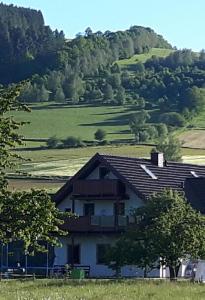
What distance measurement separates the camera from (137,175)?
205 ft

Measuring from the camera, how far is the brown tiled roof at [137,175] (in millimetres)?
61156

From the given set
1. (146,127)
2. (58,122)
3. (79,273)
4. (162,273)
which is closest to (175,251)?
(79,273)

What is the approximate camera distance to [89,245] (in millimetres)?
62875

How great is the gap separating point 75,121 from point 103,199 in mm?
101632

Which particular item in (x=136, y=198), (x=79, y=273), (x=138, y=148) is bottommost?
(x=79, y=273)

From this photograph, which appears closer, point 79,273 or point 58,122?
point 79,273

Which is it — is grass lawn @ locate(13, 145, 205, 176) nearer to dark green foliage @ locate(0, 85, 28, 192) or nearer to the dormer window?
the dormer window

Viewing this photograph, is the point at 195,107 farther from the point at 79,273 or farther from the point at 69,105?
the point at 79,273

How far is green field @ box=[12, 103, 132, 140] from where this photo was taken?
488 ft

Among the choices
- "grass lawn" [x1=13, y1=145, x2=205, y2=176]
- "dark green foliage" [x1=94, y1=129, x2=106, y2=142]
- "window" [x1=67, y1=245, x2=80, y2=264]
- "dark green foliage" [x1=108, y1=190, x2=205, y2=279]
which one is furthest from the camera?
"dark green foliage" [x1=94, y1=129, x2=106, y2=142]

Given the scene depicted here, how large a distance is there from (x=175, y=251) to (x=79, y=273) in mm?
8805

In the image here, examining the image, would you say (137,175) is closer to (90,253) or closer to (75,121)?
(90,253)

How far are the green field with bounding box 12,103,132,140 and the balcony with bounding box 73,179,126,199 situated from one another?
250ft

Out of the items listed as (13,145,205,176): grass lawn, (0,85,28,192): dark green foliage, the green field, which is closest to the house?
(0,85,28,192): dark green foliage
